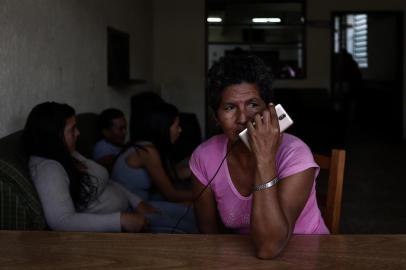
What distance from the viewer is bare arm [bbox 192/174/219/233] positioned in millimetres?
1794

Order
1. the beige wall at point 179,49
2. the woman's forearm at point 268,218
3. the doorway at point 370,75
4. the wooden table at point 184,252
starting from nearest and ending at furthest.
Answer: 1. the wooden table at point 184,252
2. the woman's forearm at point 268,218
3. the beige wall at point 179,49
4. the doorway at point 370,75

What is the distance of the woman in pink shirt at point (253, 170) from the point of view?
1.37m

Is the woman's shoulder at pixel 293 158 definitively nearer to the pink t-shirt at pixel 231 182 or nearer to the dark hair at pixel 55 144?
the pink t-shirt at pixel 231 182

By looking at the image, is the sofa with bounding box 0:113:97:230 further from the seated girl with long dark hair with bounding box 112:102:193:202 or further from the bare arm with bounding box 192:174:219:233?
the seated girl with long dark hair with bounding box 112:102:193:202

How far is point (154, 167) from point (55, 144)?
2.63 ft

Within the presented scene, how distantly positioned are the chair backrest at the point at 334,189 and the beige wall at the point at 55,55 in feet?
6.12

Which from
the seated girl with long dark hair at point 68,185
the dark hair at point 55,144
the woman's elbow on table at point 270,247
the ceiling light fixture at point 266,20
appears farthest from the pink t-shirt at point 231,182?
the ceiling light fixture at point 266,20

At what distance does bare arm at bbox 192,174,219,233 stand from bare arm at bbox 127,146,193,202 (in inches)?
55.7

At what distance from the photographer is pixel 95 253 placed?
4.23ft

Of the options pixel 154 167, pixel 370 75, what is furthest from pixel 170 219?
pixel 370 75

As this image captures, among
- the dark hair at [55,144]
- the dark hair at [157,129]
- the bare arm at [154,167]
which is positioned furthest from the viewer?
the dark hair at [157,129]

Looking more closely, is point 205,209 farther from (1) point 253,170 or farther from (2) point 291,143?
(2) point 291,143

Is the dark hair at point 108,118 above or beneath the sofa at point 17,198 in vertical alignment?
above

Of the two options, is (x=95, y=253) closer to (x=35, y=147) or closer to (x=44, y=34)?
(x=35, y=147)
